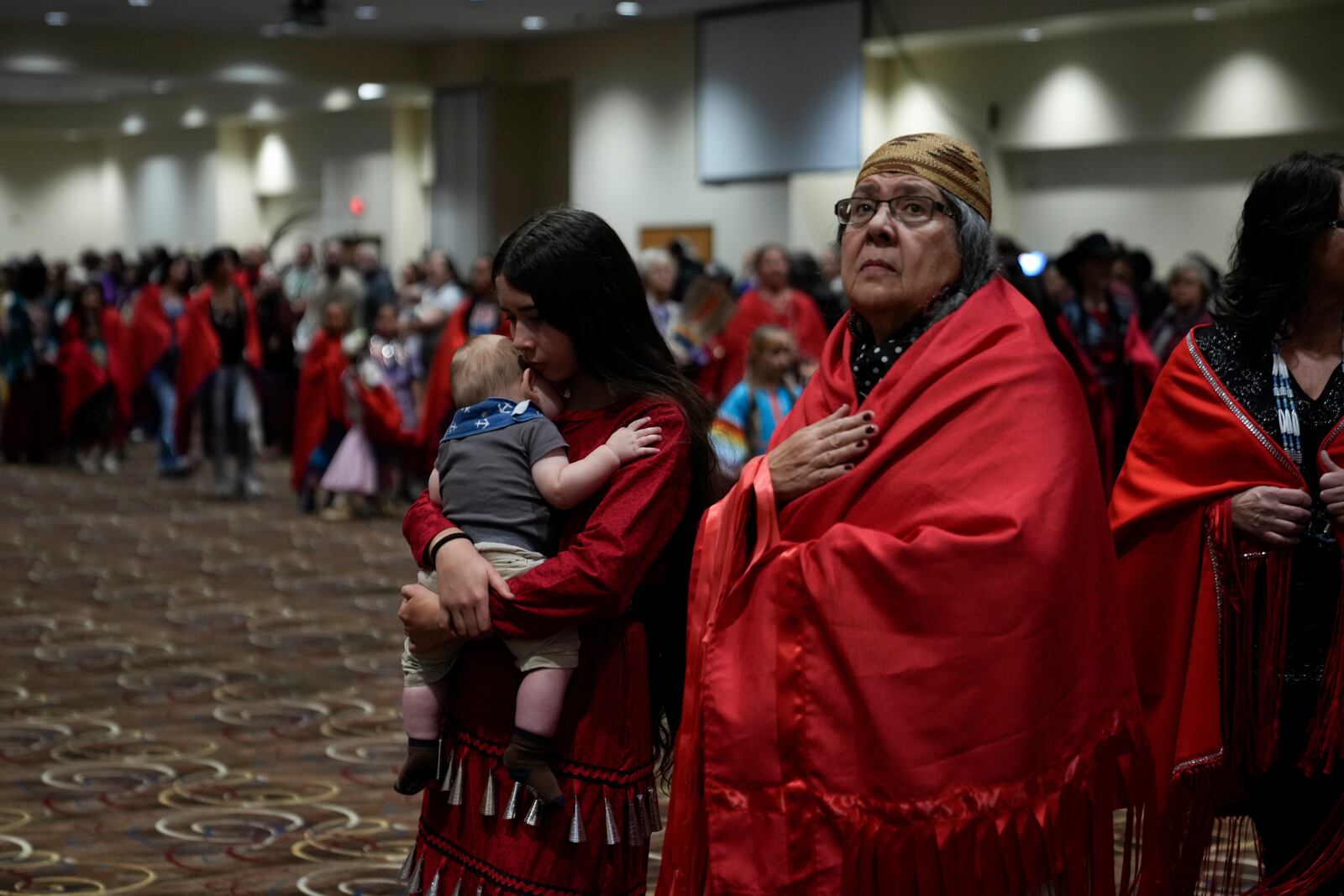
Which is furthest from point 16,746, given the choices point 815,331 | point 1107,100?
point 1107,100

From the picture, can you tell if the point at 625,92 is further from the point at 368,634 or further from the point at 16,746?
the point at 16,746

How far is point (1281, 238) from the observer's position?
2.63 meters

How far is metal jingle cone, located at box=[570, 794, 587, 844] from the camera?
7.48 ft

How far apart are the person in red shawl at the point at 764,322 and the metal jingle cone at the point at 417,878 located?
5.98 m

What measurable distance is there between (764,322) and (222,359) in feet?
12.6

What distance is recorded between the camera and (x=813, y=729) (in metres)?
2.05

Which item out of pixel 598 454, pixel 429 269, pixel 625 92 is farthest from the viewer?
pixel 625 92

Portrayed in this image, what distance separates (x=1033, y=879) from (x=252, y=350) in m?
9.36

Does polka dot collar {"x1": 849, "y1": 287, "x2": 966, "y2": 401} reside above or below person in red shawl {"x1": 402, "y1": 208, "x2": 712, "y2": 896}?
above

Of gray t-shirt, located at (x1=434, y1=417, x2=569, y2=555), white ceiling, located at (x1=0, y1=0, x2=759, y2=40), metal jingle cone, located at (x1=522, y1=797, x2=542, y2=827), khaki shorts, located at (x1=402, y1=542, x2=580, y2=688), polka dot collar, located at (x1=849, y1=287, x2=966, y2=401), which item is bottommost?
metal jingle cone, located at (x1=522, y1=797, x2=542, y2=827)

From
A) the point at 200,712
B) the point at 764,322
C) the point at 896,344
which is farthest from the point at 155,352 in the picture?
the point at 896,344

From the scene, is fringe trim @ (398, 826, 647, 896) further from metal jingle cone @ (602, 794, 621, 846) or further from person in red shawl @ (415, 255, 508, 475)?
person in red shawl @ (415, 255, 508, 475)

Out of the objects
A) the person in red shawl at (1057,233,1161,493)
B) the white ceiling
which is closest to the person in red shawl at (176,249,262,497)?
the person in red shawl at (1057,233,1161,493)

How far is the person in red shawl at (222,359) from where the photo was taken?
10.7 m
